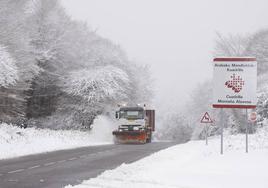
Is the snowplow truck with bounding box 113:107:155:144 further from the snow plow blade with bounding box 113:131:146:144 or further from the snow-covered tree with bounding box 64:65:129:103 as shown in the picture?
the snow-covered tree with bounding box 64:65:129:103

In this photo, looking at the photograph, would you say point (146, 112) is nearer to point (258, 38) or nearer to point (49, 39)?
point (49, 39)

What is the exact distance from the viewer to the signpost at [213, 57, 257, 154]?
15.3 metres

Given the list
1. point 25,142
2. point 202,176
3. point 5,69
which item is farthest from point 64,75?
point 202,176

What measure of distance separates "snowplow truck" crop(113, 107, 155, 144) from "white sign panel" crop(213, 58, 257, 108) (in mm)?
18765

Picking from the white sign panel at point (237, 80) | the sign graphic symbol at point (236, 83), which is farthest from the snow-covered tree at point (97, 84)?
the sign graphic symbol at point (236, 83)

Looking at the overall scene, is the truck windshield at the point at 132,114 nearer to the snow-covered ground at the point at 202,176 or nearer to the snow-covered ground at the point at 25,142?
the snow-covered ground at the point at 25,142

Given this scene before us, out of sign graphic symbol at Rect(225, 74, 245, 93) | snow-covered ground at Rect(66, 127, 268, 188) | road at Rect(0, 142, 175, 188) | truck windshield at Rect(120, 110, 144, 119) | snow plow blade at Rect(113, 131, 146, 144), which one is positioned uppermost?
sign graphic symbol at Rect(225, 74, 245, 93)

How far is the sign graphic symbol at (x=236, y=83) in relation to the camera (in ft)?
50.3

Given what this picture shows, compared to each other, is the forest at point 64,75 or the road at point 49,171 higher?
A: the forest at point 64,75

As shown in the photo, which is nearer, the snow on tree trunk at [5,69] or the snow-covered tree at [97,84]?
the snow on tree trunk at [5,69]

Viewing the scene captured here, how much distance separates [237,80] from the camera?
50.3ft

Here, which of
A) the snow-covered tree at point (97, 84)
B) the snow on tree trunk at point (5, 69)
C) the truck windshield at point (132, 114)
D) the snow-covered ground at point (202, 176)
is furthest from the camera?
the snow-covered tree at point (97, 84)

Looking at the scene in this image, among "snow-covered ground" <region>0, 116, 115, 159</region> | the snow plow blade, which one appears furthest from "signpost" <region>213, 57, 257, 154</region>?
the snow plow blade

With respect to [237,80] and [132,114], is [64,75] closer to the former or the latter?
[132,114]
